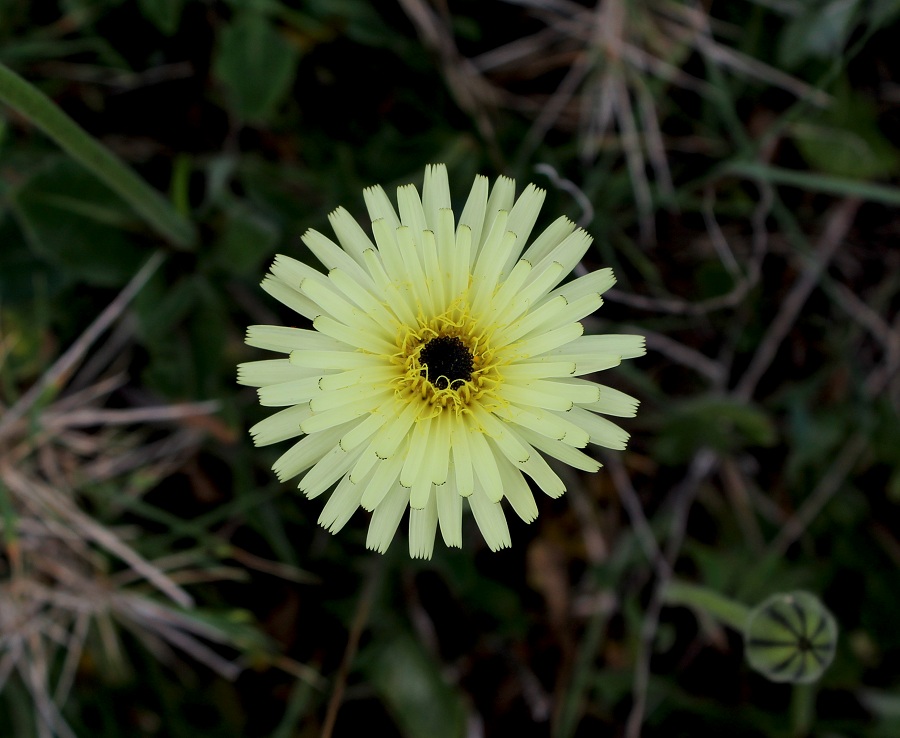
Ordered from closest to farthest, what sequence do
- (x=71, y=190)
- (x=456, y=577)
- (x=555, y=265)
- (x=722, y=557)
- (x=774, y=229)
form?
(x=555, y=265) < (x=71, y=190) < (x=456, y=577) < (x=722, y=557) < (x=774, y=229)

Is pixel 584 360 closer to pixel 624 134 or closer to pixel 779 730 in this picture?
pixel 624 134

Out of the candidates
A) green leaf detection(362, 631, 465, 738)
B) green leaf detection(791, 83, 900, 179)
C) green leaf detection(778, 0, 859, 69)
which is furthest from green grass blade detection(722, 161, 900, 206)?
green leaf detection(362, 631, 465, 738)

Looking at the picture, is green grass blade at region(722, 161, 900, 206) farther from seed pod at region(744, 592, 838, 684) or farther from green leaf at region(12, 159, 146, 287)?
green leaf at region(12, 159, 146, 287)

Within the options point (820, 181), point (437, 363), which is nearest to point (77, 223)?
point (437, 363)

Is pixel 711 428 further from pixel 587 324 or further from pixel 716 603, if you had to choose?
pixel 716 603

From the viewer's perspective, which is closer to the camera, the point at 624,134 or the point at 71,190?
the point at 71,190

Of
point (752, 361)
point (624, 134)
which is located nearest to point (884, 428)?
point (752, 361)
